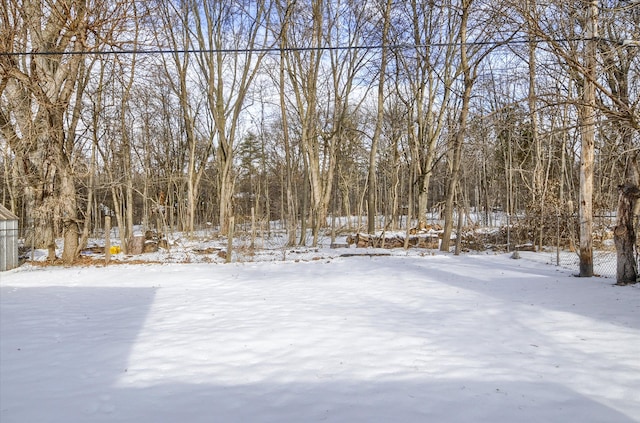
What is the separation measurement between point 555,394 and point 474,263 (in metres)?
8.43

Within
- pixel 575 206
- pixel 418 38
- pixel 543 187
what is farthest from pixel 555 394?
pixel 418 38

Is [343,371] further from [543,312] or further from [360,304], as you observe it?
[543,312]

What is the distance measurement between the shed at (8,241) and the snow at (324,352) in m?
3.74

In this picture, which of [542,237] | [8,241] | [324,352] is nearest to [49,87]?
[8,241]

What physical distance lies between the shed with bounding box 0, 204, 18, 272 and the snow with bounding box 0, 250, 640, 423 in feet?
12.3

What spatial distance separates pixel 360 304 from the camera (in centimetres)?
699

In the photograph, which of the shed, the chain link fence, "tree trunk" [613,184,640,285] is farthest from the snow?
the chain link fence

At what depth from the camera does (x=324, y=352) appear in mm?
4559

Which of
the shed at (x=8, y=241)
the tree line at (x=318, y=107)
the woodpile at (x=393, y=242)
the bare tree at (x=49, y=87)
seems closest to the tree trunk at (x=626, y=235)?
the tree line at (x=318, y=107)

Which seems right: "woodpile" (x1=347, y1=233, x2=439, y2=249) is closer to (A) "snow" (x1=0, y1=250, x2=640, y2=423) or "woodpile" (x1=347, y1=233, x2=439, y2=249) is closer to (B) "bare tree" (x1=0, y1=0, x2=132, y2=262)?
(A) "snow" (x1=0, y1=250, x2=640, y2=423)

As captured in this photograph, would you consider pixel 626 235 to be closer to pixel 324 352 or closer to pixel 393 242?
pixel 324 352

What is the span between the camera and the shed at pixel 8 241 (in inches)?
458

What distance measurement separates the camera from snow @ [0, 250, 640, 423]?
3.26 meters

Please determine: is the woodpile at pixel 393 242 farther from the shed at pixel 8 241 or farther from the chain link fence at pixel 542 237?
the shed at pixel 8 241
